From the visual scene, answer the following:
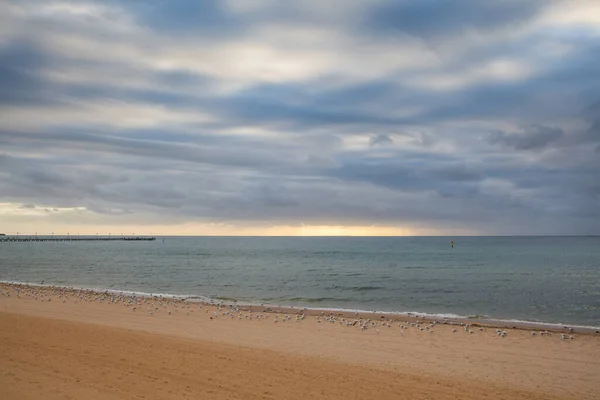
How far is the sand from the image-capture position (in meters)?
12.1

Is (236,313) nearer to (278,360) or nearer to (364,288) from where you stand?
(278,360)

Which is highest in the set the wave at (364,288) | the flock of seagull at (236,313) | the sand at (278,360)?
the sand at (278,360)

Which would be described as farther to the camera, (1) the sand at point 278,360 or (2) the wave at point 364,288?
(2) the wave at point 364,288

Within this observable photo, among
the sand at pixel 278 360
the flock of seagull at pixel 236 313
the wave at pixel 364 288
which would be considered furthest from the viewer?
the wave at pixel 364 288

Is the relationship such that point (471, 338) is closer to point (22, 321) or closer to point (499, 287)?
point (22, 321)

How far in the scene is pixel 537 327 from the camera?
24516 millimetres

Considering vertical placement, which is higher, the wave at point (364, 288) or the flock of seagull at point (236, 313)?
the flock of seagull at point (236, 313)

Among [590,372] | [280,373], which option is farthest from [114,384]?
[590,372]

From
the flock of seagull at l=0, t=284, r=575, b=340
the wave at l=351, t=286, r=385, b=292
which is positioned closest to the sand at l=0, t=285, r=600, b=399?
the flock of seagull at l=0, t=284, r=575, b=340

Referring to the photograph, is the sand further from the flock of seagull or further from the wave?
the wave

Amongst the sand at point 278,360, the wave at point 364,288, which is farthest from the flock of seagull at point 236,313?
the wave at point 364,288

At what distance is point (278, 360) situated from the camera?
50.2ft

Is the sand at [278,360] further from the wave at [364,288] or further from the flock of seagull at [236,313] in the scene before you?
the wave at [364,288]

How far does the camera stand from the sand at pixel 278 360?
12078mm
